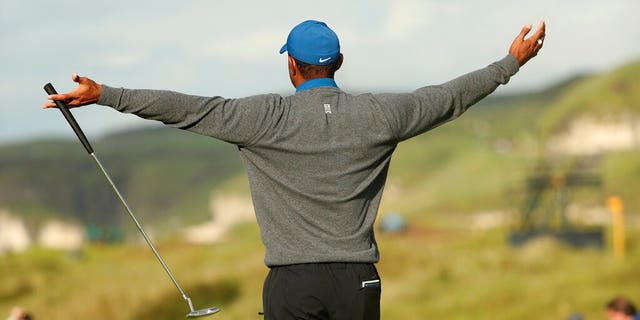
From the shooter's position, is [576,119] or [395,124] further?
[576,119]

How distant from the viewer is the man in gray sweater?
557 cm

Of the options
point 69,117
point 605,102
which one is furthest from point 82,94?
point 605,102

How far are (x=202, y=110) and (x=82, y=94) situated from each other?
569 mm

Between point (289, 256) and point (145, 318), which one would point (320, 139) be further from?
point (145, 318)

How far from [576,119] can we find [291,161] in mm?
155780

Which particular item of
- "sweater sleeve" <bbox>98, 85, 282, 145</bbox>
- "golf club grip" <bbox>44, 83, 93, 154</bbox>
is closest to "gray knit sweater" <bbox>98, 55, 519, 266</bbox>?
"sweater sleeve" <bbox>98, 85, 282, 145</bbox>

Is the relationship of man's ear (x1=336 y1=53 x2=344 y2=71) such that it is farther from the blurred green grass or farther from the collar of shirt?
the blurred green grass

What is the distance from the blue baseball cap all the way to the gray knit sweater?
0.51 ft

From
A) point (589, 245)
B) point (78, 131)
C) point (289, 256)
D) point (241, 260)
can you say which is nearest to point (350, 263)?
point (289, 256)

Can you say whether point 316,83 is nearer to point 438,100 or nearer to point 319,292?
point 438,100

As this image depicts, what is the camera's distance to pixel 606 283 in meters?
34.7

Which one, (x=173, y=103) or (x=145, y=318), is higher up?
(x=173, y=103)

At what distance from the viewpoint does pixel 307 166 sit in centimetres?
562

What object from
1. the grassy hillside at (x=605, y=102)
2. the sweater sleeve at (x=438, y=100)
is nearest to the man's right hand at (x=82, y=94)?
the sweater sleeve at (x=438, y=100)
